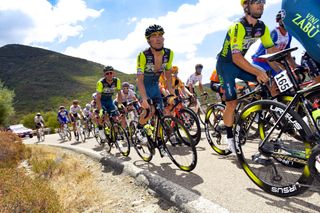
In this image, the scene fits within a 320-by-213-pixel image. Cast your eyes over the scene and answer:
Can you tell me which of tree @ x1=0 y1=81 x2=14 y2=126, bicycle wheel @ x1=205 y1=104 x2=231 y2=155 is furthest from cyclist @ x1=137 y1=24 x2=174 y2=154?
tree @ x1=0 y1=81 x2=14 y2=126

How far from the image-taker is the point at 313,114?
3.16 metres

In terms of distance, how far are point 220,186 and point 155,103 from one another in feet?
7.89

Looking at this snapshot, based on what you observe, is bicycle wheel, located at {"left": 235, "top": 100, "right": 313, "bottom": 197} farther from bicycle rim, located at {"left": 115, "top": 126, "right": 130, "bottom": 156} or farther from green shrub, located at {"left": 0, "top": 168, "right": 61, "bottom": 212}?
bicycle rim, located at {"left": 115, "top": 126, "right": 130, "bottom": 156}

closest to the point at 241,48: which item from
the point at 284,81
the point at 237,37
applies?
the point at 237,37

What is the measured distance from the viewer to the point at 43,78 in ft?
492

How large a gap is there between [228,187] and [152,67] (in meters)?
3.24

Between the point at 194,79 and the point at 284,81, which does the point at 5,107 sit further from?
the point at 284,81

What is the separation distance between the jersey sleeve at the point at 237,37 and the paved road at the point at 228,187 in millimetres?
1932

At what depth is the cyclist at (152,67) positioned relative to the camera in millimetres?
6023

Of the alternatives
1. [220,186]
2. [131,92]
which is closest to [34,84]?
[131,92]

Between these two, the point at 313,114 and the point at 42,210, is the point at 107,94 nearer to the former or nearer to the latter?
the point at 42,210

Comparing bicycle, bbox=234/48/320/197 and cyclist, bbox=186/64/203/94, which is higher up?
cyclist, bbox=186/64/203/94

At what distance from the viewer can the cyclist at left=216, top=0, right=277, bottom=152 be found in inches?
175

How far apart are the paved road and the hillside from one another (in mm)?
112323
